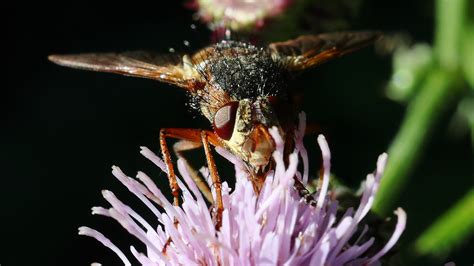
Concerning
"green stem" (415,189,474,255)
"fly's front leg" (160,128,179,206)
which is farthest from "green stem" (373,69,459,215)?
"fly's front leg" (160,128,179,206)

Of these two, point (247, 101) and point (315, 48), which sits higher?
point (315, 48)

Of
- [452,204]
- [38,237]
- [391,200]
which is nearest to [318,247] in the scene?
[391,200]

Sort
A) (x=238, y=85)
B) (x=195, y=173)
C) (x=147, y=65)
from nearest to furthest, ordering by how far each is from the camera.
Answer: (x=238, y=85)
(x=195, y=173)
(x=147, y=65)

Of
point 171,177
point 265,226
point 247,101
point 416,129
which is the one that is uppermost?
point 416,129

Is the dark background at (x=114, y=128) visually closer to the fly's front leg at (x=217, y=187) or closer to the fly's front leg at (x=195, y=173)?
the fly's front leg at (x=195, y=173)

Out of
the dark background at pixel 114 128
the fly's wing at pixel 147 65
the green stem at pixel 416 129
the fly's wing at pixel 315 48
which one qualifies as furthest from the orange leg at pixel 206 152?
the dark background at pixel 114 128

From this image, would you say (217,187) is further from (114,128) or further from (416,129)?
(114,128)

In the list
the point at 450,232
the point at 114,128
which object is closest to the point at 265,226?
the point at 450,232

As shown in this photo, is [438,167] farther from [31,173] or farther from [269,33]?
[31,173]
